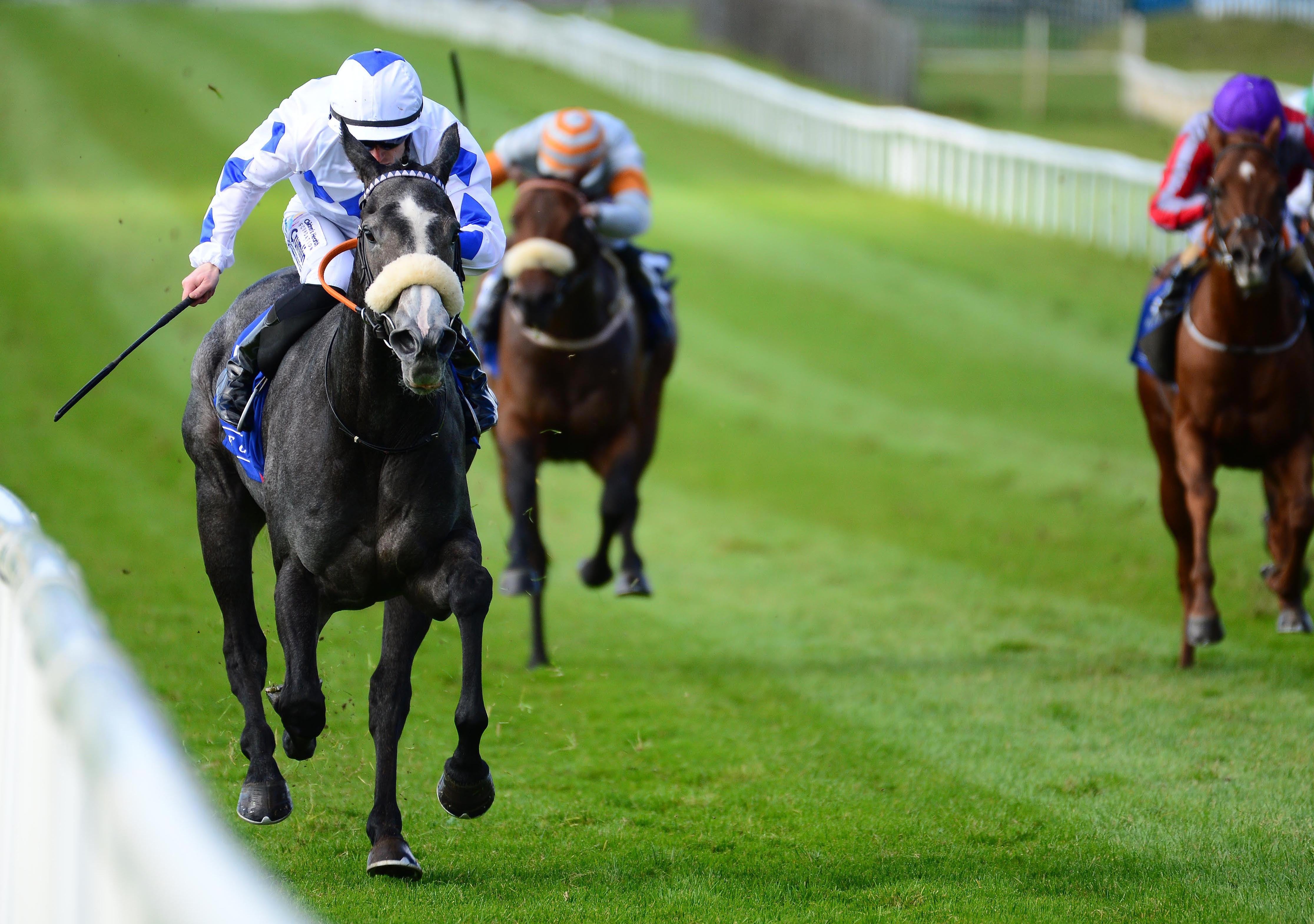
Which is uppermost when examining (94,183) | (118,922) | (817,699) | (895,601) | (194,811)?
(194,811)

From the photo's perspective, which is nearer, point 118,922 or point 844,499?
point 118,922

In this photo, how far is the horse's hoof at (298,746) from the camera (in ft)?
15.1

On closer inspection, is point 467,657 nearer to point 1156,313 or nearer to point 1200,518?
point 1200,518

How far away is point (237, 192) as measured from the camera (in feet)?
15.9

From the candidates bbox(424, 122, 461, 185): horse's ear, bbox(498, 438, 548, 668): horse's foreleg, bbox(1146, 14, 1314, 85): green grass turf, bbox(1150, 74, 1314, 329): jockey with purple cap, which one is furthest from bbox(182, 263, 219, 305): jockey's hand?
bbox(1146, 14, 1314, 85): green grass turf

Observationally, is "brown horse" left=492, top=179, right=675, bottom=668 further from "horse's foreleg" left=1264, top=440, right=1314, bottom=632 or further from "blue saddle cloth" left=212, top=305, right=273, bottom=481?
"horse's foreleg" left=1264, top=440, right=1314, bottom=632

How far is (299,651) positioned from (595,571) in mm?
3595

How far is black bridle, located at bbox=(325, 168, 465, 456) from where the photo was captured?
3.98 meters

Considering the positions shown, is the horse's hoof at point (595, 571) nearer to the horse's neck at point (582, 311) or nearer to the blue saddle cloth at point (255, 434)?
the horse's neck at point (582, 311)

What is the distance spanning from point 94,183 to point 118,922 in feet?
66.1

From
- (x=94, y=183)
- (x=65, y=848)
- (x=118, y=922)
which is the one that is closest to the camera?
(x=118, y=922)

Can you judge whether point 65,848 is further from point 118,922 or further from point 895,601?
point 895,601

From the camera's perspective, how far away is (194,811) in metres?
1.79

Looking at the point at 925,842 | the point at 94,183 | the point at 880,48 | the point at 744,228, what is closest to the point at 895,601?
the point at 925,842
